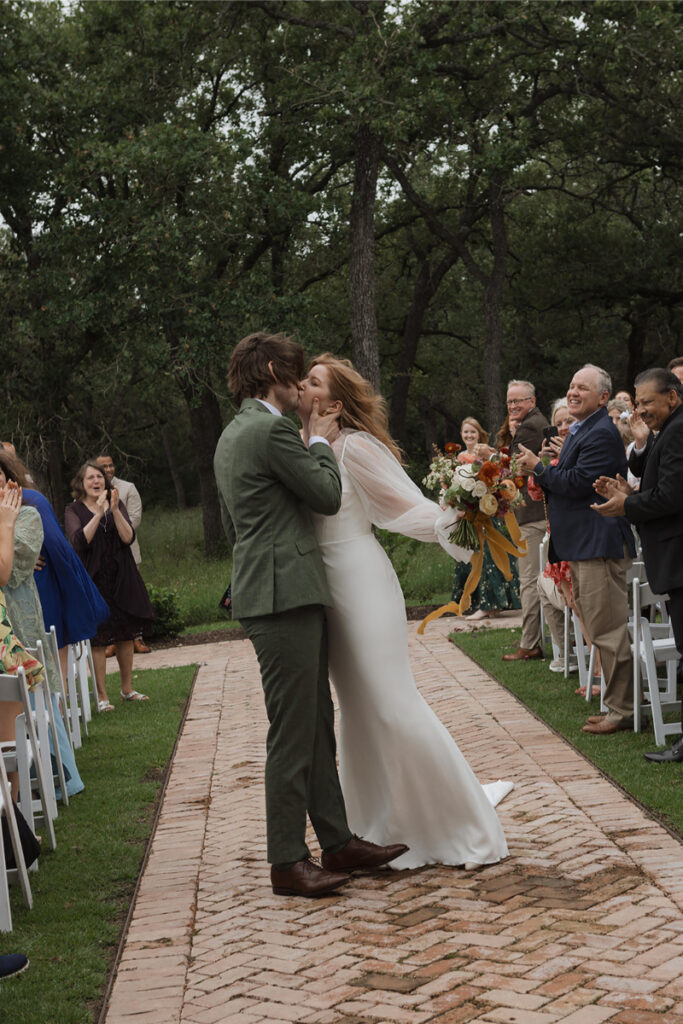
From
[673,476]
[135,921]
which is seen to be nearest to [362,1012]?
[135,921]

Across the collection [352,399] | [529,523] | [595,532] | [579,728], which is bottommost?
[579,728]

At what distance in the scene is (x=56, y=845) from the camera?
629 cm

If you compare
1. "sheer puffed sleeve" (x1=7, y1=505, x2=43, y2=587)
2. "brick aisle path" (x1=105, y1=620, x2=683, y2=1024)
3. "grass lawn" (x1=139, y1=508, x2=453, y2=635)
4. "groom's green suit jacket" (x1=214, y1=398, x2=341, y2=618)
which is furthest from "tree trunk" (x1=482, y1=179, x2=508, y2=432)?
"groom's green suit jacket" (x1=214, y1=398, x2=341, y2=618)

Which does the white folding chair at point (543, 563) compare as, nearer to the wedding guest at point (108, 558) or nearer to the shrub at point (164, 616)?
the wedding guest at point (108, 558)

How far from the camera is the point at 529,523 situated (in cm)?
1042

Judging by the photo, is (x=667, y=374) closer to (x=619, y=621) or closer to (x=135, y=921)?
(x=619, y=621)

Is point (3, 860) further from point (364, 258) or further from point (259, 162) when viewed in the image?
point (259, 162)

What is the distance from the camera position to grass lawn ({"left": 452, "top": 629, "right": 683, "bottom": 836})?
605cm

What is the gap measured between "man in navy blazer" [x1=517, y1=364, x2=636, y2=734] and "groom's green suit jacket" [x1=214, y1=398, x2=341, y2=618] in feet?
9.40

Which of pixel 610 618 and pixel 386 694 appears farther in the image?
pixel 610 618

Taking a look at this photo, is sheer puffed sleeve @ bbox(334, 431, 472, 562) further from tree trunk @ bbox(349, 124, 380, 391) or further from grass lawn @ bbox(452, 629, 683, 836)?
tree trunk @ bbox(349, 124, 380, 391)

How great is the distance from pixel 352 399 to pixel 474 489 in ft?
2.20

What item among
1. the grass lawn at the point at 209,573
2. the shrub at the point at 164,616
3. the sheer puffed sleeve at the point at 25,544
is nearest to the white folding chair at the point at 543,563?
the sheer puffed sleeve at the point at 25,544

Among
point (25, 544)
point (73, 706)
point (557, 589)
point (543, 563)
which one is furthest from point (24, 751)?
point (543, 563)
